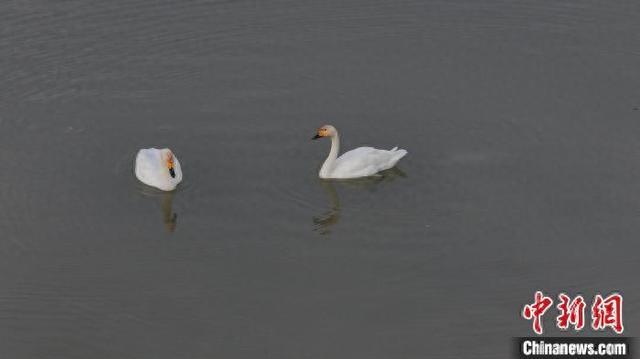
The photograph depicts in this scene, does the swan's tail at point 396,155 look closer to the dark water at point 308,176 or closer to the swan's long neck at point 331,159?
the dark water at point 308,176

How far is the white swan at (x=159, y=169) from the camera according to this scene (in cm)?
2586

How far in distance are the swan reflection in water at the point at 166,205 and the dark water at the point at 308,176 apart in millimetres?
64

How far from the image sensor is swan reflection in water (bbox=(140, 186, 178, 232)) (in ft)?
82.4

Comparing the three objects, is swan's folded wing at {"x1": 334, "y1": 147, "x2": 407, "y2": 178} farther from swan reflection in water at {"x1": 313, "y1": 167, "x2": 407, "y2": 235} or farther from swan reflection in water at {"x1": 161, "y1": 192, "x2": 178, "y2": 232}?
swan reflection in water at {"x1": 161, "y1": 192, "x2": 178, "y2": 232}

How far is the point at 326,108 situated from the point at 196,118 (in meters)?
3.33

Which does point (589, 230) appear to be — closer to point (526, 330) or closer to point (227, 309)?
point (526, 330)

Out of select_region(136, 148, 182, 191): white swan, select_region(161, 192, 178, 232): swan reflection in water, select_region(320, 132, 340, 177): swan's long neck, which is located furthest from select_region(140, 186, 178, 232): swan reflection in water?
select_region(320, 132, 340, 177): swan's long neck

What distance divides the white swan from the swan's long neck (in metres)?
3.36

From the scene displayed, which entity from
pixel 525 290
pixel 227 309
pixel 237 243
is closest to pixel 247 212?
pixel 237 243

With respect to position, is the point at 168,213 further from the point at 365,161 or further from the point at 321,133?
the point at 365,161

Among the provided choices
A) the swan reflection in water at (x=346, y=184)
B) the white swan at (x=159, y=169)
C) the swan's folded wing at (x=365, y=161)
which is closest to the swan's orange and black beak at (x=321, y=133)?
the swan's folded wing at (x=365, y=161)

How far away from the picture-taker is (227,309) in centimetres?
2198

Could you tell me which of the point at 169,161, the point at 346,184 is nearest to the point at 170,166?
the point at 169,161

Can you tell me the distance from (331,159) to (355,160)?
598 millimetres
